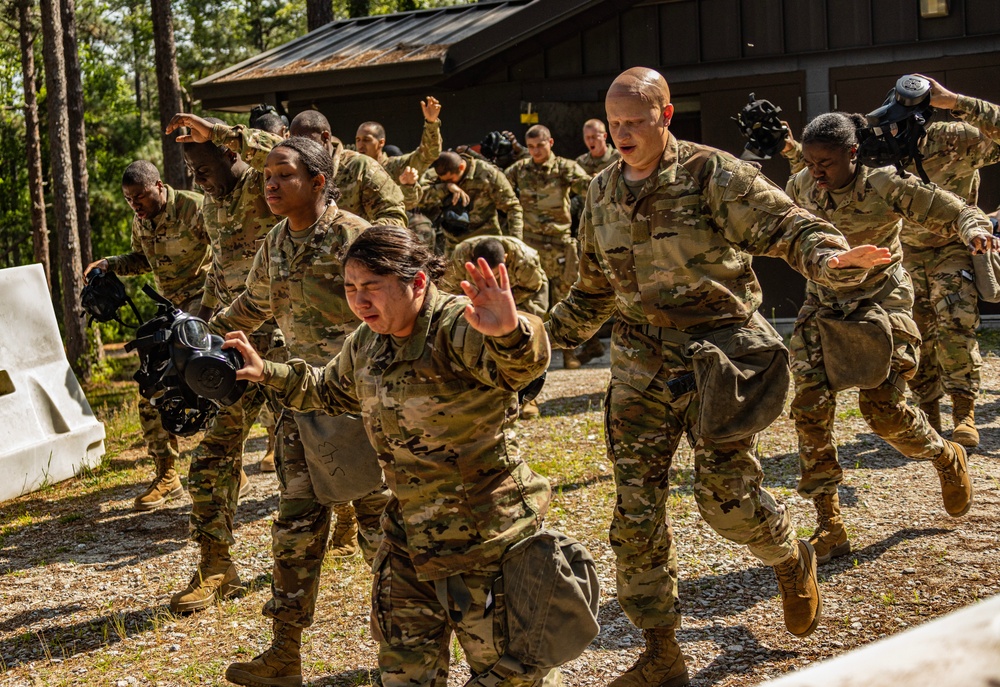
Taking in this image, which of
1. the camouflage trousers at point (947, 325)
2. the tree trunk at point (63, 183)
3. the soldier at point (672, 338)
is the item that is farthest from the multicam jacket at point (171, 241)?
the tree trunk at point (63, 183)

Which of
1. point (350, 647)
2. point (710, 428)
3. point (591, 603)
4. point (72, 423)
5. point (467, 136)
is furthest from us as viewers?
point (467, 136)

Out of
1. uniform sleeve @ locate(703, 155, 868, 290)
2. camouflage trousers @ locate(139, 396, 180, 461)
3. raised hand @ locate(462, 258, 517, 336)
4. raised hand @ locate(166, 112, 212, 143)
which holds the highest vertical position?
raised hand @ locate(166, 112, 212, 143)

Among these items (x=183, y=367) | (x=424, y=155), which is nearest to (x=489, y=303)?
(x=183, y=367)

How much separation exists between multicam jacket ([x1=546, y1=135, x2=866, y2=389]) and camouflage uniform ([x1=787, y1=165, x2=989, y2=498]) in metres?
1.42

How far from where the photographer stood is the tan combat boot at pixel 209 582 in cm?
575

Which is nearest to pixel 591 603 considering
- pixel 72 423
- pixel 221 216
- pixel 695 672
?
pixel 695 672

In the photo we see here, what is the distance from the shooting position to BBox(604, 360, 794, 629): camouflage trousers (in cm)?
436

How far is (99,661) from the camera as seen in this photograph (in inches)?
208

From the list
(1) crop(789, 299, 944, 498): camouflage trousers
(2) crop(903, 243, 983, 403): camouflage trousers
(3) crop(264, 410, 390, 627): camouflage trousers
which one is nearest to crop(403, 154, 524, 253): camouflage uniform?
(2) crop(903, 243, 983, 403): camouflage trousers

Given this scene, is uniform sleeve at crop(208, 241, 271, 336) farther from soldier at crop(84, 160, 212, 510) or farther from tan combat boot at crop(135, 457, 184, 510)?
tan combat boot at crop(135, 457, 184, 510)

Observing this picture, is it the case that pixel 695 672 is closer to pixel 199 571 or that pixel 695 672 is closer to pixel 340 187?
pixel 199 571

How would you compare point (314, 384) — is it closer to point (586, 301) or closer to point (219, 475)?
point (586, 301)

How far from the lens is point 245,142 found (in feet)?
20.7

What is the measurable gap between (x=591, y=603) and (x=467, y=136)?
11.4 m
